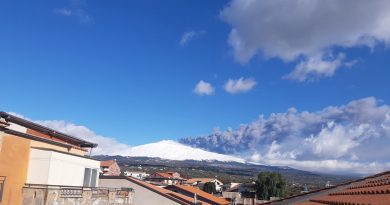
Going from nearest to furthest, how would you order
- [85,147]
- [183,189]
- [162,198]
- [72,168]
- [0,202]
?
1. [0,202]
2. [72,168]
3. [85,147]
4. [162,198]
5. [183,189]

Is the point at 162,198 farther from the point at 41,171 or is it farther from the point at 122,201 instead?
the point at 41,171

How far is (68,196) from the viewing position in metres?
27.6

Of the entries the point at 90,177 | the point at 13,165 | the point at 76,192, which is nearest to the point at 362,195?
the point at 13,165

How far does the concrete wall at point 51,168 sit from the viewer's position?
26844 mm

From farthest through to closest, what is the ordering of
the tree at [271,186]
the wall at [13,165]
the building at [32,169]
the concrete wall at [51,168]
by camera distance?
the tree at [271,186], the concrete wall at [51,168], the building at [32,169], the wall at [13,165]

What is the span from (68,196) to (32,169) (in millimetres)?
2777

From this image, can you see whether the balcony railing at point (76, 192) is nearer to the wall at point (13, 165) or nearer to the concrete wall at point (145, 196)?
the wall at point (13, 165)

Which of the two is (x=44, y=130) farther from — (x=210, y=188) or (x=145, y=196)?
(x=210, y=188)

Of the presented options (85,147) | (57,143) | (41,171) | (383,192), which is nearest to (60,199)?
(41,171)

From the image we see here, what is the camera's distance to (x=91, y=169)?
112 feet

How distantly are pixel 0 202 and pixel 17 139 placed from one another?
3.65m

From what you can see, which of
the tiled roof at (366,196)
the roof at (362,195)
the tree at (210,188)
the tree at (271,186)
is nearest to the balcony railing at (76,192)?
the roof at (362,195)

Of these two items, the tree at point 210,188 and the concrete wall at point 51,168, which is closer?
the concrete wall at point 51,168

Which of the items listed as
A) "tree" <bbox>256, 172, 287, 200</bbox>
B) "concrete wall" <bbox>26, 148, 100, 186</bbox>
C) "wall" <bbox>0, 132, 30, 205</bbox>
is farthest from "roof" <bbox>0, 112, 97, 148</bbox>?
"tree" <bbox>256, 172, 287, 200</bbox>
